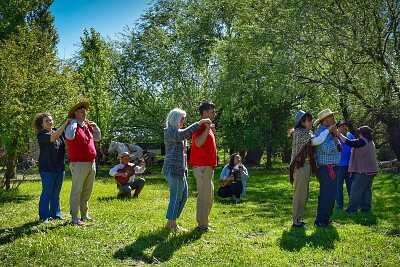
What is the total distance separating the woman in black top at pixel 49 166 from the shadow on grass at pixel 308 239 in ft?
13.5

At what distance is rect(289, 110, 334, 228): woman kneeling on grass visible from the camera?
776 centimetres

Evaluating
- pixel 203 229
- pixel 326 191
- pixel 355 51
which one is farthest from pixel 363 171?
pixel 355 51

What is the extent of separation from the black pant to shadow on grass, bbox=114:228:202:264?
4.91 m

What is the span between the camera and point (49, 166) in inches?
322

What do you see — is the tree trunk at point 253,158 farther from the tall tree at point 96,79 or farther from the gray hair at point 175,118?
the gray hair at point 175,118

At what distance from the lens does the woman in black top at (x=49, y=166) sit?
26.4 feet

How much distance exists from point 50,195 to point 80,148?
3.60 feet

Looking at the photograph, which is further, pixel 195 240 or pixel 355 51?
pixel 355 51

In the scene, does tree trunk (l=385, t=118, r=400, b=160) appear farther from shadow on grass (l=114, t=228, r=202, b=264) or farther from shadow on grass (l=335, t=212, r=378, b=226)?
shadow on grass (l=114, t=228, r=202, b=264)

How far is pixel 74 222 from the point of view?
773 cm

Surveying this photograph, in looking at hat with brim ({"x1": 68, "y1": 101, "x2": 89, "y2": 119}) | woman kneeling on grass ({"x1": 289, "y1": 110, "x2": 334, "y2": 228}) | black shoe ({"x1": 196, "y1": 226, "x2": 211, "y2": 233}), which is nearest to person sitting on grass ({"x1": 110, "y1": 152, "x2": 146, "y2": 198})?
hat with brim ({"x1": 68, "y1": 101, "x2": 89, "y2": 119})

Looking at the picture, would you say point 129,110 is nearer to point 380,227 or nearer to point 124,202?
point 124,202

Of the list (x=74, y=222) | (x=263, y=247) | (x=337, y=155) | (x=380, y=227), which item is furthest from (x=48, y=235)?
(x=380, y=227)

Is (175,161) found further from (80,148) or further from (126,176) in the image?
(126,176)
